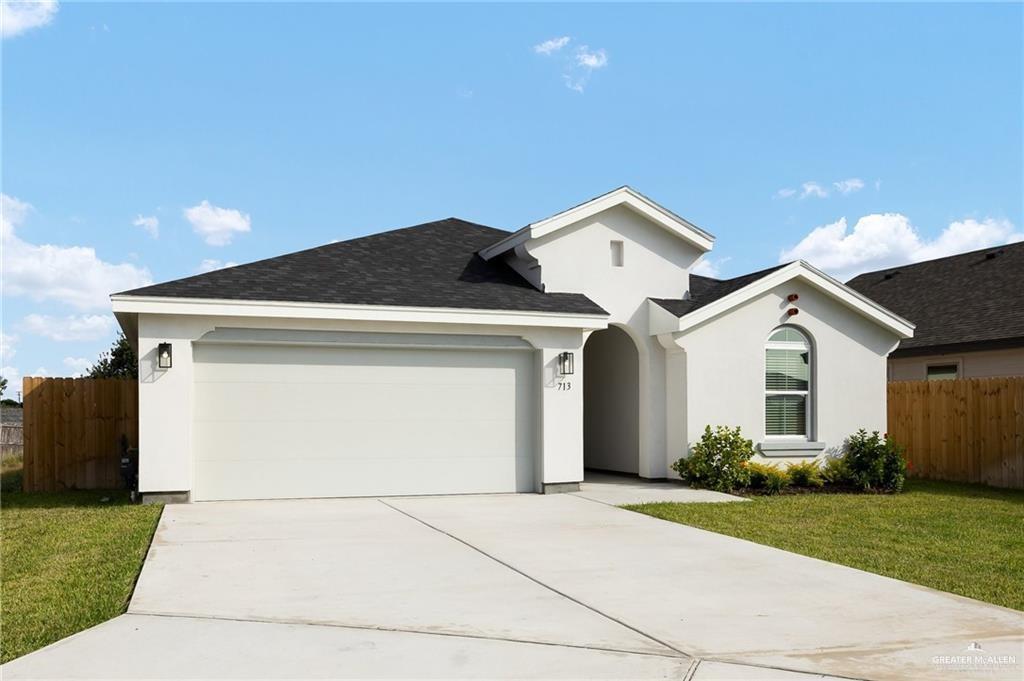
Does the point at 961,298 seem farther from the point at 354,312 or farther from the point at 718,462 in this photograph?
the point at 354,312

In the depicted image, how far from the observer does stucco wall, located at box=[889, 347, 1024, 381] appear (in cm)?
2059

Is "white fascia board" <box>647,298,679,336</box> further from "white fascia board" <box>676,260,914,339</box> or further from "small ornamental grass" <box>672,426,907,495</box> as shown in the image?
"small ornamental grass" <box>672,426,907,495</box>

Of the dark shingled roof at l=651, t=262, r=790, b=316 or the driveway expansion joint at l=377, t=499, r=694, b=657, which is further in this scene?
the dark shingled roof at l=651, t=262, r=790, b=316

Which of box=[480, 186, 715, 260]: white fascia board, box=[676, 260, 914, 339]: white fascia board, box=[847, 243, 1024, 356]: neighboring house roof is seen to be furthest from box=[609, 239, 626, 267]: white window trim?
box=[847, 243, 1024, 356]: neighboring house roof

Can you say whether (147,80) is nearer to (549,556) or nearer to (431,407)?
(431,407)

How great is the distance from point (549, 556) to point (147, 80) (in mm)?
11967

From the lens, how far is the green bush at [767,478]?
15805 mm

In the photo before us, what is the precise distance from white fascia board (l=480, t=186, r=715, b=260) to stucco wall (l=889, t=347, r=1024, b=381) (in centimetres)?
850

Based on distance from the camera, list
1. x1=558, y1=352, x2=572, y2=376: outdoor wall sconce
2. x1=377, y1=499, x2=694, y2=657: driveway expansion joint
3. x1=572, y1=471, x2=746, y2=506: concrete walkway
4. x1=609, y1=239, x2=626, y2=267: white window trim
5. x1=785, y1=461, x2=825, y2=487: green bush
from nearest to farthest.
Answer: x1=377, y1=499, x2=694, y2=657: driveway expansion joint, x1=572, y1=471, x2=746, y2=506: concrete walkway, x1=558, y1=352, x2=572, y2=376: outdoor wall sconce, x1=785, y1=461, x2=825, y2=487: green bush, x1=609, y1=239, x2=626, y2=267: white window trim

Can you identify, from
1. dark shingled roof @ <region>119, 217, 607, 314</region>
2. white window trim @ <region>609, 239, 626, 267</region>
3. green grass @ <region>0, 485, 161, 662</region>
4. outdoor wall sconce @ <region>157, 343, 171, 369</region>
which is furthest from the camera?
white window trim @ <region>609, 239, 626, 267</region>

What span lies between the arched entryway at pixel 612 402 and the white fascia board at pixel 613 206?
2.32 meters

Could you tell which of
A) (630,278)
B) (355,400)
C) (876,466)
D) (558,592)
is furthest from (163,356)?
(876,466)

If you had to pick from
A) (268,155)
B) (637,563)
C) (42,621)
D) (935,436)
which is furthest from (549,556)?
(935,436)

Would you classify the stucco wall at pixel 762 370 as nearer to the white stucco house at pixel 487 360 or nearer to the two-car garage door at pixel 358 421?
the white stucco house at pixel 487 360
